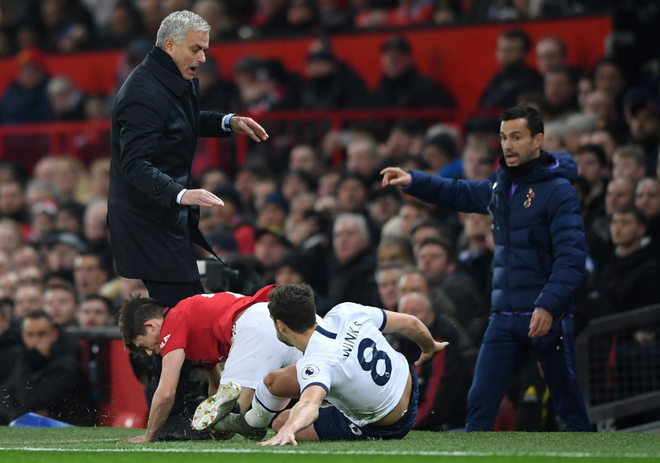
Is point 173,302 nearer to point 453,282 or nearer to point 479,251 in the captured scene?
point 453,282

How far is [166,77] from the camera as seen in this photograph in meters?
7.04

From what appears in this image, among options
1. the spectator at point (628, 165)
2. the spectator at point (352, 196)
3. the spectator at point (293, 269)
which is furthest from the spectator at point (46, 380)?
the spectator at point (628, 165)

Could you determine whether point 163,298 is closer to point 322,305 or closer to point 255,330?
point 255,330

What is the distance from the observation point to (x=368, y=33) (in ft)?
47.4

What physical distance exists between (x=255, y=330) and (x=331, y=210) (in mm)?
5147

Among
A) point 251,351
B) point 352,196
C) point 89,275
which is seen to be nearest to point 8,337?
point 89,275

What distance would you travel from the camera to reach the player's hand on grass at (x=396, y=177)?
7.82 m

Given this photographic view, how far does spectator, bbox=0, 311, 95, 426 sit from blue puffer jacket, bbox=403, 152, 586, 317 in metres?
3.25

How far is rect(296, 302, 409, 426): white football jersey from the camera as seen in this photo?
631 centimetres

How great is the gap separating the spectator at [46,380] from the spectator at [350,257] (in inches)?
89.8

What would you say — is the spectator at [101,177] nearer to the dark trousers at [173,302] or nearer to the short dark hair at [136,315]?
the dark trousers at [173,302]

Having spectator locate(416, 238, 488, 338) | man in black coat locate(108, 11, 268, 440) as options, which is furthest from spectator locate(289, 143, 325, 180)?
man in black coat locate(108, 11, 268, 440)

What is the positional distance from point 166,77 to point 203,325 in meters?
1.40

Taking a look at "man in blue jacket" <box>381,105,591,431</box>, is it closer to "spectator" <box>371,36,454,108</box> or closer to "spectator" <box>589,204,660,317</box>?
"spectator" <box>589,204,660,317</box>
